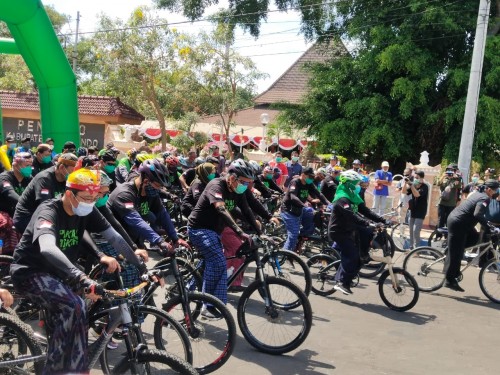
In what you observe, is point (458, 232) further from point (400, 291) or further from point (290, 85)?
point (290, 85)

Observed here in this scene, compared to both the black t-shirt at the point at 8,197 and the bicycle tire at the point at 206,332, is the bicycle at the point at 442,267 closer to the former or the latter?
the bicycle tire at the point at 206,332

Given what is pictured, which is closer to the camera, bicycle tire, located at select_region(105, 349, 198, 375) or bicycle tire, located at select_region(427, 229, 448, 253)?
bicycle tire, located at select_region(105, 349, 198, 375)

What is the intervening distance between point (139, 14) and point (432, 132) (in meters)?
14.0

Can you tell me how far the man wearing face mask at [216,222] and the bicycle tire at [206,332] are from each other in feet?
2.99

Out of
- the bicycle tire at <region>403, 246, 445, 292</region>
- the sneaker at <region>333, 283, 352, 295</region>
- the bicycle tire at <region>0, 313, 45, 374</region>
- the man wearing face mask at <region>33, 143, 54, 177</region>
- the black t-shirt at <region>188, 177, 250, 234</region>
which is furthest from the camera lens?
the man wearing face mask at <region>33, 143, 54, 177</region>

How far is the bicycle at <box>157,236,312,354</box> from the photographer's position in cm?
586

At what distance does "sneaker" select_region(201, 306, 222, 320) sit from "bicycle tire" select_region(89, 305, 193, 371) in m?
0.46

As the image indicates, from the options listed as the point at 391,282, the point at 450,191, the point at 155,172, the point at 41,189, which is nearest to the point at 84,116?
the point at 450,191

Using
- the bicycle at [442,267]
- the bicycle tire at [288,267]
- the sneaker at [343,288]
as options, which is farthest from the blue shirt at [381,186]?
the bicycle tire at [288,267]

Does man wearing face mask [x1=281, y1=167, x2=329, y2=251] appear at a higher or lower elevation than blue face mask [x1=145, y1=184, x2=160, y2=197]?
lower

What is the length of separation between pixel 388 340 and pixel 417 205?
6.85 metres

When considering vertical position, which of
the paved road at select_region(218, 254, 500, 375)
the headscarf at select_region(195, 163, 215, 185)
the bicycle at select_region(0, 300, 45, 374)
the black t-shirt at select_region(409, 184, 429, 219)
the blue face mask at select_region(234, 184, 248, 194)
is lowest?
the paved road at select_region(218, 254, 500, 375)

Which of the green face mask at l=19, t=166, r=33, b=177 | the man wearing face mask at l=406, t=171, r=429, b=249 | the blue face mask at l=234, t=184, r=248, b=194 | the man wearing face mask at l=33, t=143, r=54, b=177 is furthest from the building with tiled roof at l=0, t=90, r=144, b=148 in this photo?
the blue face mask at l=234, t=184, r=248, b=194

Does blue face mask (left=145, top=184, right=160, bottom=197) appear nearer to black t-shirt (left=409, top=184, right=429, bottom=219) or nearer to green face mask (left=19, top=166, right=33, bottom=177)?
green face mask (left=19, top=166, right=33, bottom=177)
